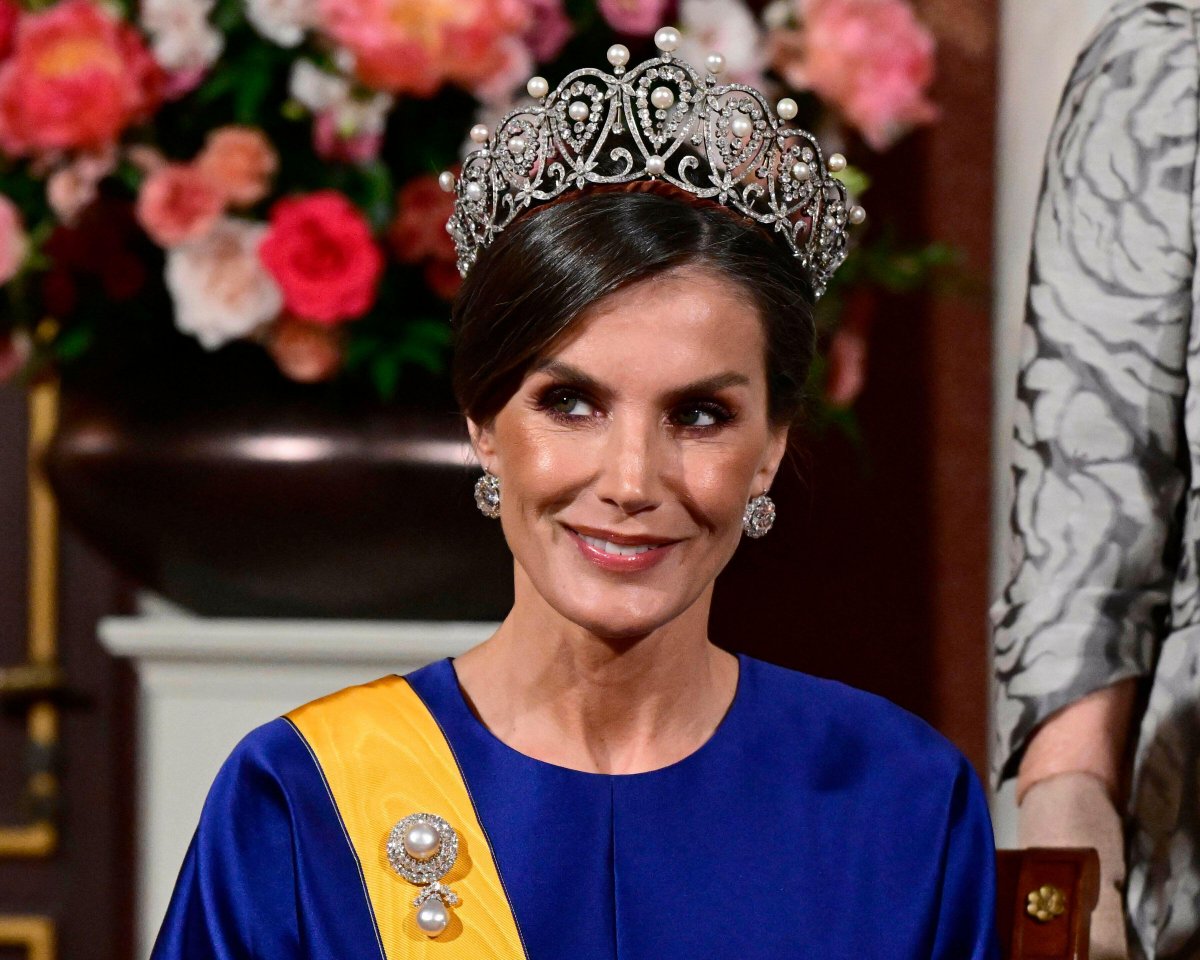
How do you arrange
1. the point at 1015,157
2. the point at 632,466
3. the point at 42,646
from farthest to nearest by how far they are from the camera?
the point at 42,646 → the point at 1015,157 → the point at 632,466

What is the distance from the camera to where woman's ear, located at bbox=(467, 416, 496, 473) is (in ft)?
3.84

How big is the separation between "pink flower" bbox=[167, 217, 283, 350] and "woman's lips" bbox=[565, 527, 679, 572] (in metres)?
0.82

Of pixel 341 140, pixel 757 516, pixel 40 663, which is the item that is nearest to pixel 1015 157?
pixel 341 140

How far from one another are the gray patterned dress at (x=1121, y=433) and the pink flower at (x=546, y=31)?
61 centimetres

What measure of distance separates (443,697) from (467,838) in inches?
4.0

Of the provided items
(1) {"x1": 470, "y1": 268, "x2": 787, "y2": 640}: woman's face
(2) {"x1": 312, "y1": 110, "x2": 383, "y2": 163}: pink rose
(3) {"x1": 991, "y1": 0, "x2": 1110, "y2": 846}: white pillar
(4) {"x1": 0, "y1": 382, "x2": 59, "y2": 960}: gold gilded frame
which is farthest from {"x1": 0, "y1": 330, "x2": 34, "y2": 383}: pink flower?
(3) {"x1": 991, "y1": 0, "x2": 1110, "y2": 846}: white pillar

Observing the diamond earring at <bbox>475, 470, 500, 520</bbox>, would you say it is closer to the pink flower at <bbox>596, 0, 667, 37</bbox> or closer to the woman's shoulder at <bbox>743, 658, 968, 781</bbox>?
the woman's shoulder at <bbox>743, 658, 968, 781</bbox>

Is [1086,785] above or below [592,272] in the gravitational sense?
below

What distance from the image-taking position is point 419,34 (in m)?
1.79

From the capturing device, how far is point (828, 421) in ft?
6.86

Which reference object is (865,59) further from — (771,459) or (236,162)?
(771,459)

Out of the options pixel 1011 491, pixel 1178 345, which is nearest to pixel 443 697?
pixel 1011 491

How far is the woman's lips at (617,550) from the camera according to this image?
1.09 metres

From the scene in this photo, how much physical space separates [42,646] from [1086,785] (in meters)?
1.57
